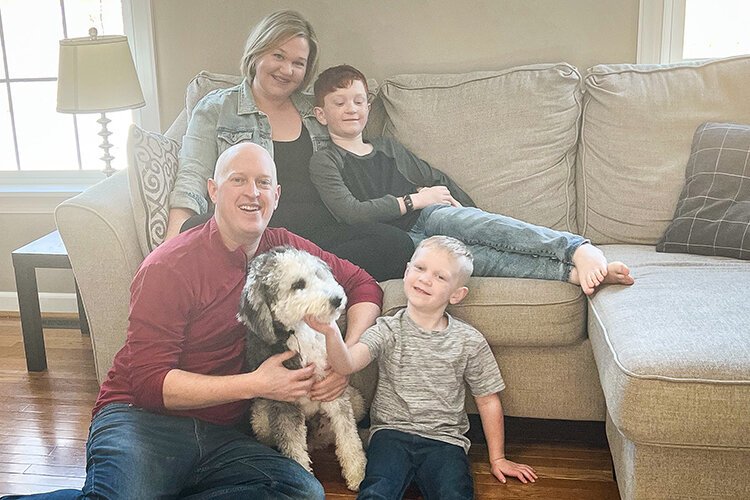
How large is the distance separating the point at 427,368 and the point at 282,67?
3.37ft

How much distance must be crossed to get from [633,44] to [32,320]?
7.74 feet

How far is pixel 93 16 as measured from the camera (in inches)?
131

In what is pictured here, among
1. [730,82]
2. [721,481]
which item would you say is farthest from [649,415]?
[730,82]

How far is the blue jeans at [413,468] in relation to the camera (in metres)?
1.96

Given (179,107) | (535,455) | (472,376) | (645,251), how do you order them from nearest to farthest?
(472,376) → (535,455) → (645,251) → (179,107)

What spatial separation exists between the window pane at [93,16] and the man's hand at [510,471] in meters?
2.30

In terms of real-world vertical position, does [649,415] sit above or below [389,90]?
below

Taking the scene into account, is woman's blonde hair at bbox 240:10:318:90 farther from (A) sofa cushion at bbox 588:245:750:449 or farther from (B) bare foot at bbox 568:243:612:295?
(A) sofa cushion at bbox 588:245:750:449

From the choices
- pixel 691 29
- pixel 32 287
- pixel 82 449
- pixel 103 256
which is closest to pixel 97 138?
pixel 32 287

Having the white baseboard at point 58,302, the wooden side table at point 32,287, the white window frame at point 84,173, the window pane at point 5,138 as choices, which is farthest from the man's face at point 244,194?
the window pane at point 5,138

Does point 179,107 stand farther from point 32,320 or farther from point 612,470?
point 612,470

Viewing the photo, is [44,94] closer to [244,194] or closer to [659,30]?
[244,194]

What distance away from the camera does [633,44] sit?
292cm

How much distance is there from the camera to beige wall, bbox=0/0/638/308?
292cm
